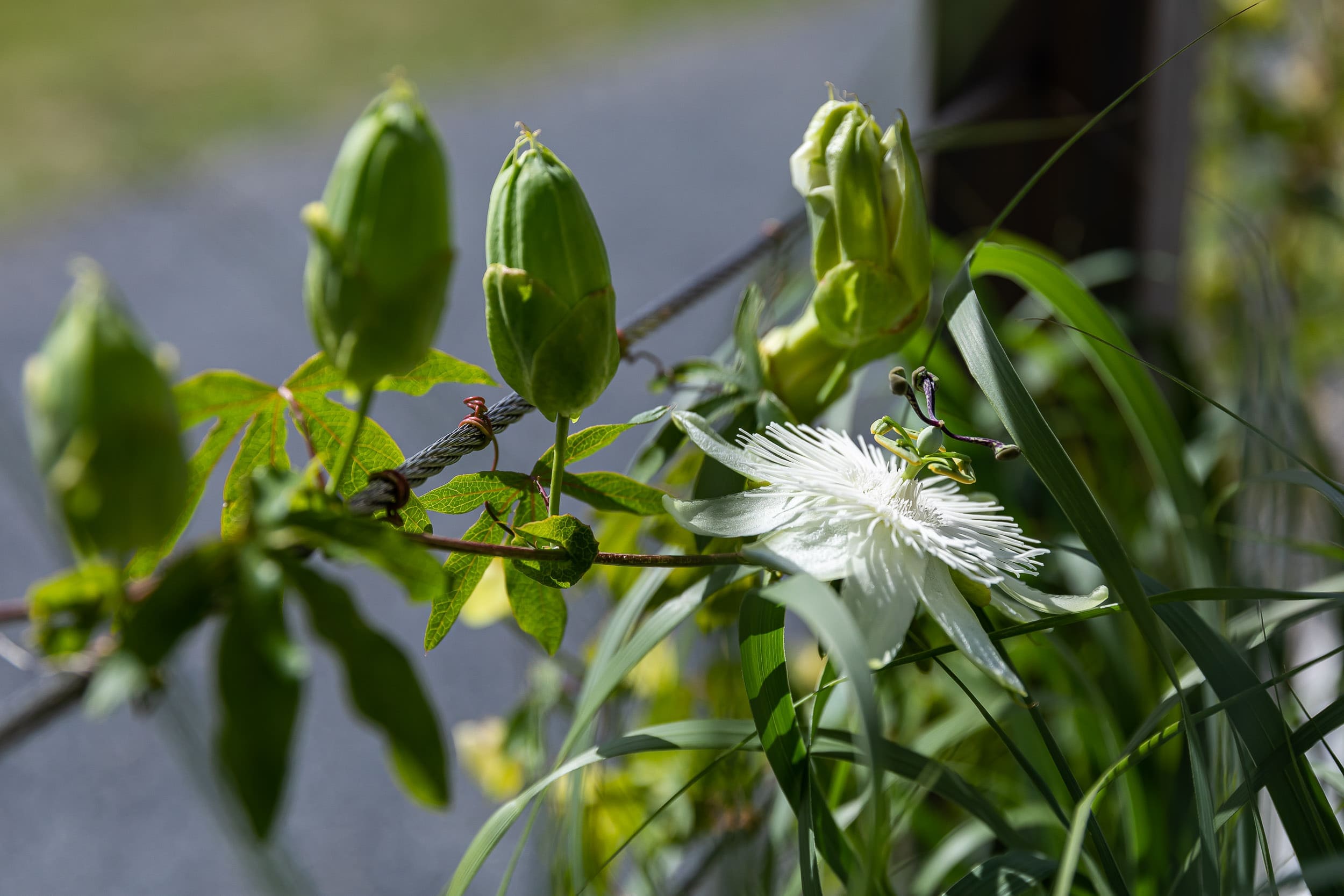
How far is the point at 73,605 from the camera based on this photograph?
162 mm

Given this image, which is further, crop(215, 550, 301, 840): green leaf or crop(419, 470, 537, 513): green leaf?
crop(419, 470, 537, 513): green leaf

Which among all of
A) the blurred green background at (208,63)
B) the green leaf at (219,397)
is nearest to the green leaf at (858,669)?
the green leaf at (219,397)

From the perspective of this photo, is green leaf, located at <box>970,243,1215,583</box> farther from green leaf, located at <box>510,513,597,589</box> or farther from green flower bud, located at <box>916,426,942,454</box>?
green leaf, located at <box>510,513,597,589</box>

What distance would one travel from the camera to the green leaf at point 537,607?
0.83 ft

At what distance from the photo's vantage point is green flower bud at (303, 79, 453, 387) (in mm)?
167

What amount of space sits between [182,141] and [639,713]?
6.11ft

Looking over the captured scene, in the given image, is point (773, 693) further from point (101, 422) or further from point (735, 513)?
point (101, 422)

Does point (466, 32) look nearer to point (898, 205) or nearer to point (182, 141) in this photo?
point (182, 141)

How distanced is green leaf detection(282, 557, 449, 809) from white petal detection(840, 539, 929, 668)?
0.10 metres

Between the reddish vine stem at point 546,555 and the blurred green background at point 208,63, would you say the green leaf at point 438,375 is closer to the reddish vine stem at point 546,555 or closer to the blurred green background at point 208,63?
the reddish vine stem at point 546,555

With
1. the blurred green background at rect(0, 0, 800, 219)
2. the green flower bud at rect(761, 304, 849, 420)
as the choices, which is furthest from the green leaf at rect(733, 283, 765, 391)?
the blurred green background at rect(0, 0, 800, 219)

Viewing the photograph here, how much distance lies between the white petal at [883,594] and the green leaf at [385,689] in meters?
0.10

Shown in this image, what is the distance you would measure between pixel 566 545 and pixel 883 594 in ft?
0.24

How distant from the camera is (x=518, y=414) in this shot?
11.0 inches
